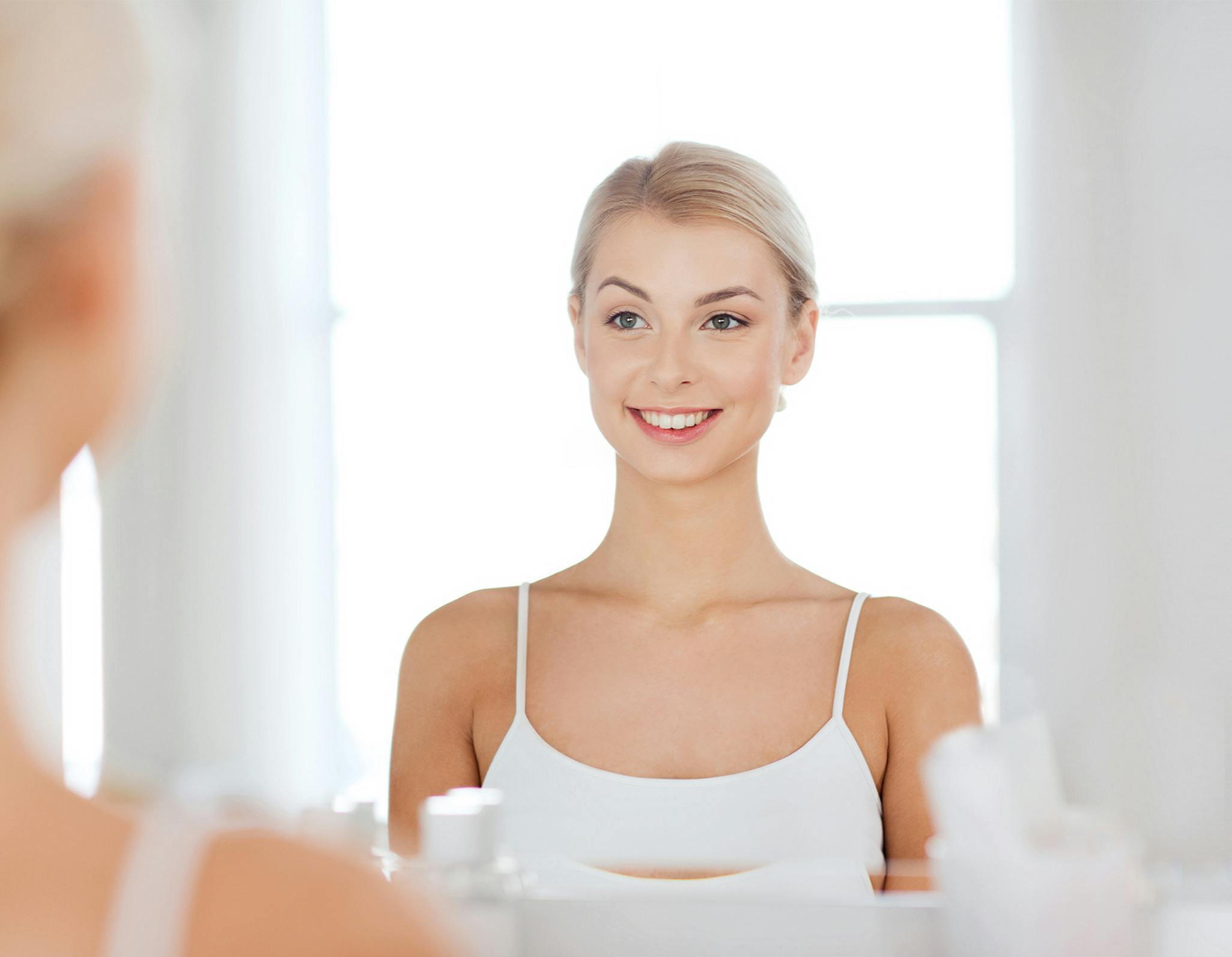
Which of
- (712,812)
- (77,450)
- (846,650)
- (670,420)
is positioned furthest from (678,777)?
(77,450)

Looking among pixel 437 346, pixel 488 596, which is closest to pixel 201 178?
pixel 437 346

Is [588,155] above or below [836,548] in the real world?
above

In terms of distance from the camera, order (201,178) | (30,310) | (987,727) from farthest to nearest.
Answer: (201,178) → (987,727) → (30,310)

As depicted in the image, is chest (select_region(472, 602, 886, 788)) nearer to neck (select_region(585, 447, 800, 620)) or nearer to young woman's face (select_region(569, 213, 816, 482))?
neck (select_region(585, 447, 800, 620))

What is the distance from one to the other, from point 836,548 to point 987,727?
15cm

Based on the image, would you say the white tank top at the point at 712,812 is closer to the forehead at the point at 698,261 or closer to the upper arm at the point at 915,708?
the upper arm at the point at 915,708

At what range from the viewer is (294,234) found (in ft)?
2.77

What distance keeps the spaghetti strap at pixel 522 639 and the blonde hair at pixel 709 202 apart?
21cm

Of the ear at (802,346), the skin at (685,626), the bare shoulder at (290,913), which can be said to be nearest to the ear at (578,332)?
the skin at (685,626)

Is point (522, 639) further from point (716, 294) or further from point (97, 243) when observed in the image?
point (97, 243)

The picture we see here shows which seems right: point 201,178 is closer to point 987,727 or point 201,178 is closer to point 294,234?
point 294,234

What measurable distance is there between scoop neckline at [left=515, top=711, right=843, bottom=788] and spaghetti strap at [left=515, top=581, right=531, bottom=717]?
0.01 meters

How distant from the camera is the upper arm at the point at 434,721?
2.65 ft

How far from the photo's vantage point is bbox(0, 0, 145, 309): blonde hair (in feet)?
1.25
